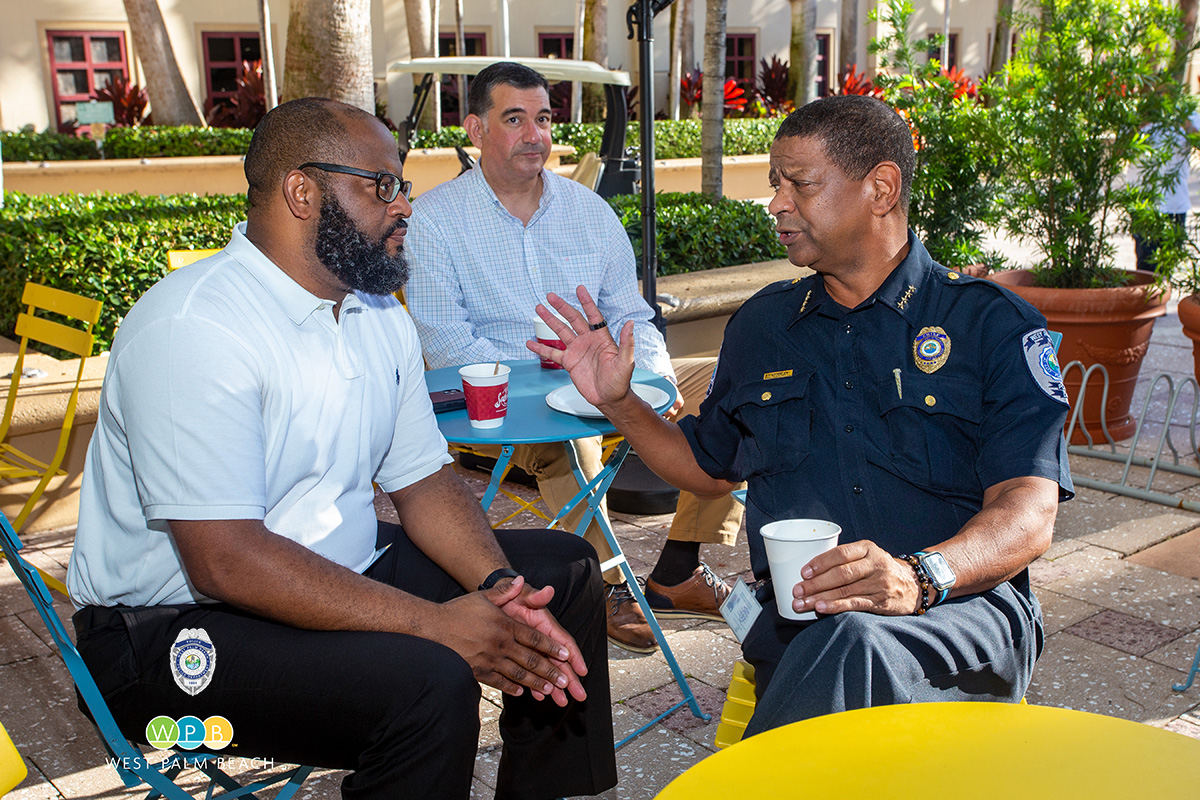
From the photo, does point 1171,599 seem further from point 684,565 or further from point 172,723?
point 172,723

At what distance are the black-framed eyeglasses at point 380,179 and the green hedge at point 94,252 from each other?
14.4 feet

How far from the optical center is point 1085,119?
548cm

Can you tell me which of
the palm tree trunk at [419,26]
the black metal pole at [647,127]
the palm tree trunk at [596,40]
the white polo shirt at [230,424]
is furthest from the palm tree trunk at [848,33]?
the white polo shirt at [230,424]

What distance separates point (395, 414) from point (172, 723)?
33.0 inches

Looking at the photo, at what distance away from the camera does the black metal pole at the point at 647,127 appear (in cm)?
479

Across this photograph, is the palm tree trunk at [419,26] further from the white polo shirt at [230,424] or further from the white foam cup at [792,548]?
the white foam cup at [792,548]

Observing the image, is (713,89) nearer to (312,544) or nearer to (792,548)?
(312,544)

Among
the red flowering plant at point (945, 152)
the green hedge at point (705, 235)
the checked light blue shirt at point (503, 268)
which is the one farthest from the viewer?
the green hedge at point (705, 235)

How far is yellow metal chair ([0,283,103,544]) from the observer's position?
421 cm

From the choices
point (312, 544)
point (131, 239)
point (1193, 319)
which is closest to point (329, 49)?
point (131, 239)

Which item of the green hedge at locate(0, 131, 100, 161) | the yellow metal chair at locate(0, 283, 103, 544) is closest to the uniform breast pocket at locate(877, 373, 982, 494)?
the yellow metal chair at locate(0, 283, 103, 544)

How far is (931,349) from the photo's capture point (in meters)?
2.33

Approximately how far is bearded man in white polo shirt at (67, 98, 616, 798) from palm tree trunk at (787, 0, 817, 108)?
731 inches
